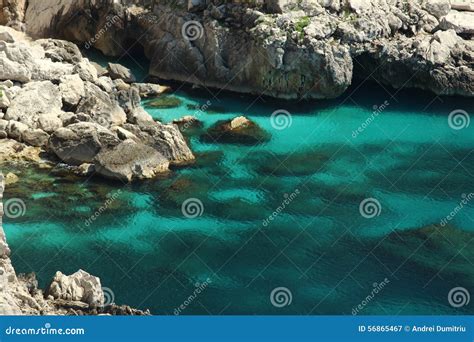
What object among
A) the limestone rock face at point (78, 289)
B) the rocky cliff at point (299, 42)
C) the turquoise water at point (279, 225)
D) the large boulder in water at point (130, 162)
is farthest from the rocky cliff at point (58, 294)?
the rocky cliff at point (299, 42)

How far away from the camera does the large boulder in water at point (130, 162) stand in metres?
38.4

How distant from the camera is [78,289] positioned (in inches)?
1111

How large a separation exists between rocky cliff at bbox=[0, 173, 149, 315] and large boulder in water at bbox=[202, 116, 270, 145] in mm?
15251

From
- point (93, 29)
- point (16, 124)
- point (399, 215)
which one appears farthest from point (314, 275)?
point (93, 29)

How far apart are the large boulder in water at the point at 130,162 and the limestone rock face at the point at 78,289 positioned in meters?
10.2

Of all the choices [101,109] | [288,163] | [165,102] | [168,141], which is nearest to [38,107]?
[101,109]

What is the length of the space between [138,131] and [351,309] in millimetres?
15550

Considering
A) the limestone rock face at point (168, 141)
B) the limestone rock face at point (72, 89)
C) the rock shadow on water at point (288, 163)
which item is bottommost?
the limestone rock face at point (72, 89)

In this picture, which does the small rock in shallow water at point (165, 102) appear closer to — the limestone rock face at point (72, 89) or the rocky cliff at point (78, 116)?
the rocky cliff at point (78, 116)

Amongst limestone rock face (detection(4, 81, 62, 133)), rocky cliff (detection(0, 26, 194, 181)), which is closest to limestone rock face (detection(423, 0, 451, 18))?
rocky cliff (detection(0, 26, 194, 181))

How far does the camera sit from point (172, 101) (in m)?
47.1

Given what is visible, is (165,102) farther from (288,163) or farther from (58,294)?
(58,294)

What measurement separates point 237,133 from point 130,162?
22.8ft

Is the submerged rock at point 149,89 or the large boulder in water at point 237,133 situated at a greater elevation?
the large boulder in water at point 237,133
